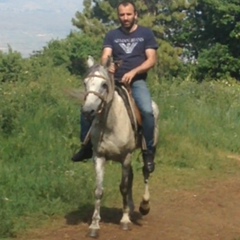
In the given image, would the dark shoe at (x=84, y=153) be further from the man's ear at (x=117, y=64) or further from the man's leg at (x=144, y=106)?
the man's ear at (x=117, y=64)

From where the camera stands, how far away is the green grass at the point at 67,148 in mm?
9398

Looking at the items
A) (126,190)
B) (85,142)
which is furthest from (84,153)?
(126,190)

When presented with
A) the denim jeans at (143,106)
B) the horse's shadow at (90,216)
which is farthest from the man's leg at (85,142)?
the horse's shadow at (90,216)

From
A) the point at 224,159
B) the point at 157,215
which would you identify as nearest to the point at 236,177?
the point at 224,159

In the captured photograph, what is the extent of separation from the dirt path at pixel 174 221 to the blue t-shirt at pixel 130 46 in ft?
5.70

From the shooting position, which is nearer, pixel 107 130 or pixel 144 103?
pixel 107 130

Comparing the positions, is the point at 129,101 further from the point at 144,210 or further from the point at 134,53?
the point at 144,210

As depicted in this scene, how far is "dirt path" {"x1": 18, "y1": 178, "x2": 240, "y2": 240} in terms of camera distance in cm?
834

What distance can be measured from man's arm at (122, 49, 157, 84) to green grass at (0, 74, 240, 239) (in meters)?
1.97

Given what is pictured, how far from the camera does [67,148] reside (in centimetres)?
1199

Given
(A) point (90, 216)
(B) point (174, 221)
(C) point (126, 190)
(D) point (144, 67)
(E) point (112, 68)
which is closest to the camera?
(E) point (112, 68)

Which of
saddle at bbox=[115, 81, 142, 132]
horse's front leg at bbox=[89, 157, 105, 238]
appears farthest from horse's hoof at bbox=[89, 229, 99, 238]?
saddle at bbox=[115, 81, 142, 132]

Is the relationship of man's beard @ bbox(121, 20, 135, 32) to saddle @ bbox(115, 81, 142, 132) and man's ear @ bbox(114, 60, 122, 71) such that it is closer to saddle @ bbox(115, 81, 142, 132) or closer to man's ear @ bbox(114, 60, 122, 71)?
man's ear @ bbox(114, 60, 122, 71)

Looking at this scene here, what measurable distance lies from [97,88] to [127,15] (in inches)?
43.2
